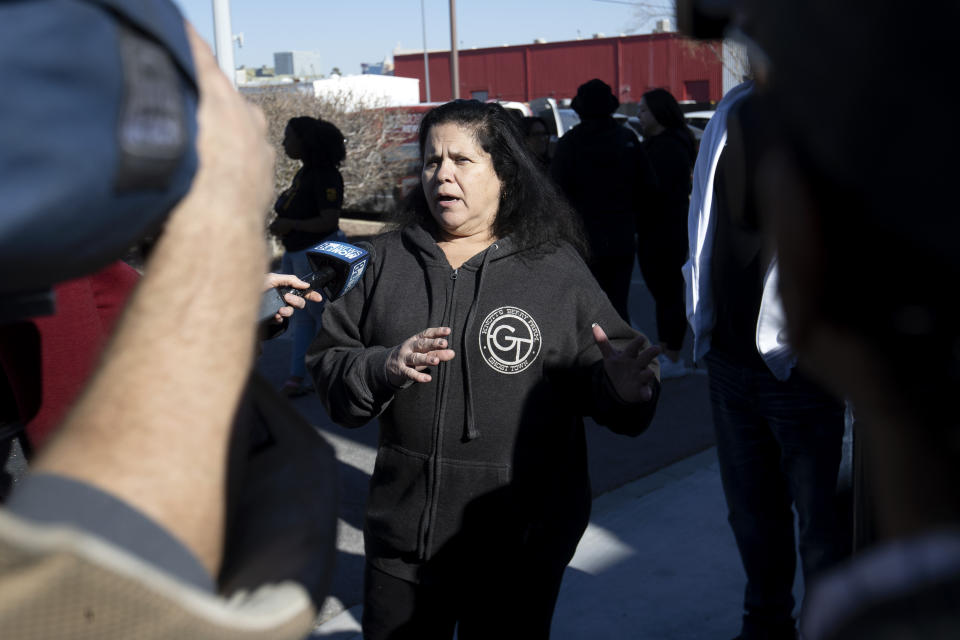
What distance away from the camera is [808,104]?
25.9 inches

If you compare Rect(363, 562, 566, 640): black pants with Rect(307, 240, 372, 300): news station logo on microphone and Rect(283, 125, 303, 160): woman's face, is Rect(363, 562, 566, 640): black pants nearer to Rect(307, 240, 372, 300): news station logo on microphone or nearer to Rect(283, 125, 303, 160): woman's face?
Rect(307, 240, 372, 300): news station logo on microphone

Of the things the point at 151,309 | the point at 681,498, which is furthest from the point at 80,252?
the point at 681,498

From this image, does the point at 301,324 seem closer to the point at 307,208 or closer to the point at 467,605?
the point at 307,208

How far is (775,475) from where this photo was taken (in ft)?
10.9

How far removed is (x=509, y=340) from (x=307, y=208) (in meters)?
4.30

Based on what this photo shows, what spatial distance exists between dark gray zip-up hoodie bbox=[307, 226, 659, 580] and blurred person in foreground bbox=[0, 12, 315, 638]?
163 centimetres

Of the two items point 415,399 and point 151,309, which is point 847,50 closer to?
point 151,309

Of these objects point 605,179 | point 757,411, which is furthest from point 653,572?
point 605,179

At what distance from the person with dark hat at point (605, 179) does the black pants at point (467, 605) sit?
4141mm

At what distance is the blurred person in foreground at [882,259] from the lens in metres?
0.59

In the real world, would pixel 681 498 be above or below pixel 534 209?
below

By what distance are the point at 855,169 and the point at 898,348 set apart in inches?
5.1

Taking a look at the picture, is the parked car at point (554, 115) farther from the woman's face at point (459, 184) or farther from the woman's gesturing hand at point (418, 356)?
the woman's gesturing hand at point (418, 356)

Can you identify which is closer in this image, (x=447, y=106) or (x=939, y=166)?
(x=939, y=166)
